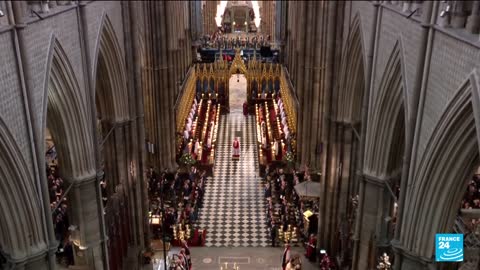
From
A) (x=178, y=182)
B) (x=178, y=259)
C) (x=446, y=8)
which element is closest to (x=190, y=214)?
(x=178, y=182)

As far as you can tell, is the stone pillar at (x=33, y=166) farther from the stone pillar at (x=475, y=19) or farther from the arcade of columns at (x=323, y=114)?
the arcade of columns at (x=323, y=114)

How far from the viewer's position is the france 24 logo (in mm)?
9484

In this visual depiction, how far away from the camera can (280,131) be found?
3030 cm

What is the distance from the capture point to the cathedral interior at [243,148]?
31.3 feet

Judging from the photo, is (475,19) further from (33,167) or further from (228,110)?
(228,110)

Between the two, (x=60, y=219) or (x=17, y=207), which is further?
(x=60, y=219)

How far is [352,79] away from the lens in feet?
53.6

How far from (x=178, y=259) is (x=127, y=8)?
26.8 feet

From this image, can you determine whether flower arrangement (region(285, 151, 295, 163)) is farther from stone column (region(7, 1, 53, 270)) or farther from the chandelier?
stone column (region(7, 1, 53, 270))

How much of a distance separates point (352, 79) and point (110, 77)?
24.2 feet

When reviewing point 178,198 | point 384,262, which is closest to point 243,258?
point 178,198

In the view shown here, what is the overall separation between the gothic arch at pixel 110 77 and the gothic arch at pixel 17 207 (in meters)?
5.34

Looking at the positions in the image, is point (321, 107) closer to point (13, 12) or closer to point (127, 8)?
point (127, 8)

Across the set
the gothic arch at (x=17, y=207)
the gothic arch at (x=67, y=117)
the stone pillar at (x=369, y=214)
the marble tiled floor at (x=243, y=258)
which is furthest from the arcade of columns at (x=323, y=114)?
the gothic arch at (x=17, y=207)
